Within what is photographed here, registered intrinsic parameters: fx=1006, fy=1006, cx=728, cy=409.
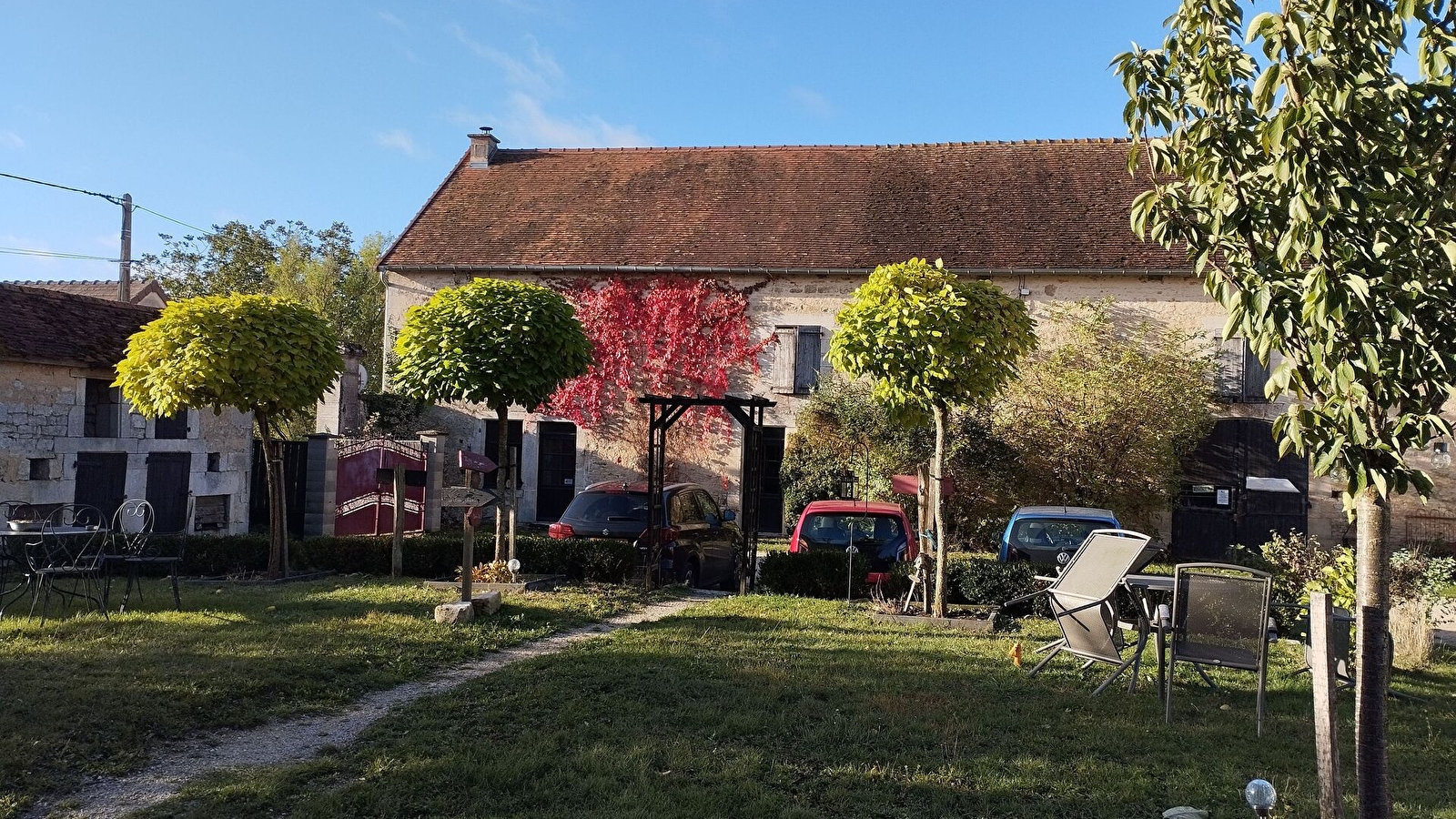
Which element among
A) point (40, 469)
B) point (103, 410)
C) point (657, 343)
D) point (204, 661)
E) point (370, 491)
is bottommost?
point (204, 661)

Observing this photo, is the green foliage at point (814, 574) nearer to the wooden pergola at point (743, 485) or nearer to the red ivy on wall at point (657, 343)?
the wooden pergola at point (743, 485)

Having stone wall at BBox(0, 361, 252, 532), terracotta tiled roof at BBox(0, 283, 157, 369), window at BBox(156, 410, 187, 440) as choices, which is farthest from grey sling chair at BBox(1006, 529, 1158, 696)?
window at BBox(156, 410, 187, 440)

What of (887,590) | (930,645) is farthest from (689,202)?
(930,645)

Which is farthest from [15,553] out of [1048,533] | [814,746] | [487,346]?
[1048,533]

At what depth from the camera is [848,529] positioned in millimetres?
11695

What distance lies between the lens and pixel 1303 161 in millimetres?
3125

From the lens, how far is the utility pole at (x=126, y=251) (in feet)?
79.6

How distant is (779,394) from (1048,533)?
8232 mm

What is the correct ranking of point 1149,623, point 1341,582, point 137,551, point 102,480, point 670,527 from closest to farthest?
1. point 1149,623
2. point 1341,582
3. point 137,551
4. point 670,527
5. point 102,480

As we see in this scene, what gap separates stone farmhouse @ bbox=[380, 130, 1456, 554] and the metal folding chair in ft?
35.9

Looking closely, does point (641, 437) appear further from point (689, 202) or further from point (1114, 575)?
point (1114, 575)

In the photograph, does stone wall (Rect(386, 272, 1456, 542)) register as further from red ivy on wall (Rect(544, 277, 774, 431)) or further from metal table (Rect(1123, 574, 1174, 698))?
metal table (Rect(1123, 574, 1174, 698))

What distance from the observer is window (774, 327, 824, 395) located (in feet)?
61.2

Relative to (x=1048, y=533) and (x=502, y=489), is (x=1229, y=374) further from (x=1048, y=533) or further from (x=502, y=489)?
(x=502, y=489)
